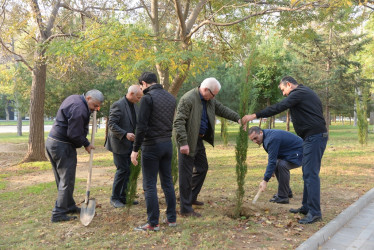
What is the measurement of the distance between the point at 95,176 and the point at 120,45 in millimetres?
3731

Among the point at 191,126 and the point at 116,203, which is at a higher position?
the point at 191,126

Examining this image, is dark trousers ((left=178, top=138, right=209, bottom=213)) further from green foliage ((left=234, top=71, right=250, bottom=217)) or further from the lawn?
green foliage ((left=234, top=71, right=250, bottom=217))

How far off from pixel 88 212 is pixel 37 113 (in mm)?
8796

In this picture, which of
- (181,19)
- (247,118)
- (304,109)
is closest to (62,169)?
(247,118)

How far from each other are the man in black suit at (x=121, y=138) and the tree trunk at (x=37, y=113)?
7.68m

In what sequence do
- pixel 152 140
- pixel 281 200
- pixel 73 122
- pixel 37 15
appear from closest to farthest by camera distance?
pixel 152 140 → pixel 73 122 → pixel 281 200 → pixel 37 15

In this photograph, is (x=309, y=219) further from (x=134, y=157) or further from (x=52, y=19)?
(x=52, y=19)

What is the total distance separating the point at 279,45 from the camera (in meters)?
32.2

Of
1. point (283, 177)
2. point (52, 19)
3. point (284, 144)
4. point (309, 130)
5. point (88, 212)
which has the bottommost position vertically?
point (88, 212)

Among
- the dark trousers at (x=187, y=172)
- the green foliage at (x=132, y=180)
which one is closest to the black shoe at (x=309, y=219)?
the dark trousers at (x=187, y=172)

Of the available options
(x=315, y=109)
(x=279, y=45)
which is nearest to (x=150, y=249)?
(x=315, y=109)

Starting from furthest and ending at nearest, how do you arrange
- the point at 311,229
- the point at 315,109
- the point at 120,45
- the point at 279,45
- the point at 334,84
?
the point at 279,45 < the point at 334,84 < the point at 120,45 < the point at 315,109 < the point at 311,229

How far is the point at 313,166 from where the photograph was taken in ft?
16.9

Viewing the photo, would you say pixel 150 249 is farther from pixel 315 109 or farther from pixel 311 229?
pixel 315 109
